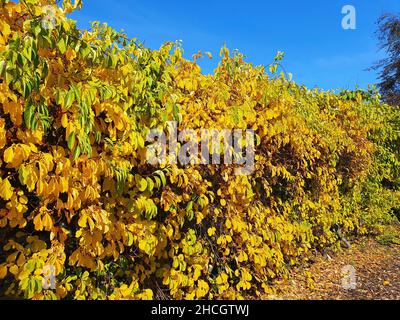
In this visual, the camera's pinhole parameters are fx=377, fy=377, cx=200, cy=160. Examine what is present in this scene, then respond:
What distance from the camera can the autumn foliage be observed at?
1.94 meters

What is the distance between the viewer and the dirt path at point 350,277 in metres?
4.86

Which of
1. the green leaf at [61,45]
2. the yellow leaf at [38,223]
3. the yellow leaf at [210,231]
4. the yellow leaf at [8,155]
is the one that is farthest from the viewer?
the yellow leaf at [210,231]

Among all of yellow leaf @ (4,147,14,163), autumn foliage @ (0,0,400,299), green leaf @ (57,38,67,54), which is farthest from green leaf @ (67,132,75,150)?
green leaf @ (57,38,67,54)

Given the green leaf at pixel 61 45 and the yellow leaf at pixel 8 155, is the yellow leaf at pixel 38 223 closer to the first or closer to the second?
the yellow leaf at pixel 8 155

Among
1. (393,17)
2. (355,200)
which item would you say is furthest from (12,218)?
(393,17)

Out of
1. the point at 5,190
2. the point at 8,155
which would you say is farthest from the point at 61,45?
the point at 5,190

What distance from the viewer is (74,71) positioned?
2.23 metres

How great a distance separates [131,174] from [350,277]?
4.35 metres

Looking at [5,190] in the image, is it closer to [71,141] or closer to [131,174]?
[71,141]

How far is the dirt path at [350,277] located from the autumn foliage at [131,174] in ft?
0.91

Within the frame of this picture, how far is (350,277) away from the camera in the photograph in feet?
18.2

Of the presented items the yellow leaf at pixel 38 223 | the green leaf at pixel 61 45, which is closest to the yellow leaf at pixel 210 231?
the yellow leaf at pixel 38 223

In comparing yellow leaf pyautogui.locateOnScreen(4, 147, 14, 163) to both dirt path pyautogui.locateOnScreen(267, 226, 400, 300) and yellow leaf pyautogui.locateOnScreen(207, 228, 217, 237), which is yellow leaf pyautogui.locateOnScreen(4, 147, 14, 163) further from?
dirt path pyautogui.locateOnScreen(267, 226, 400, 300)

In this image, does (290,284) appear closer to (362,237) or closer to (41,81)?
(362,237)
